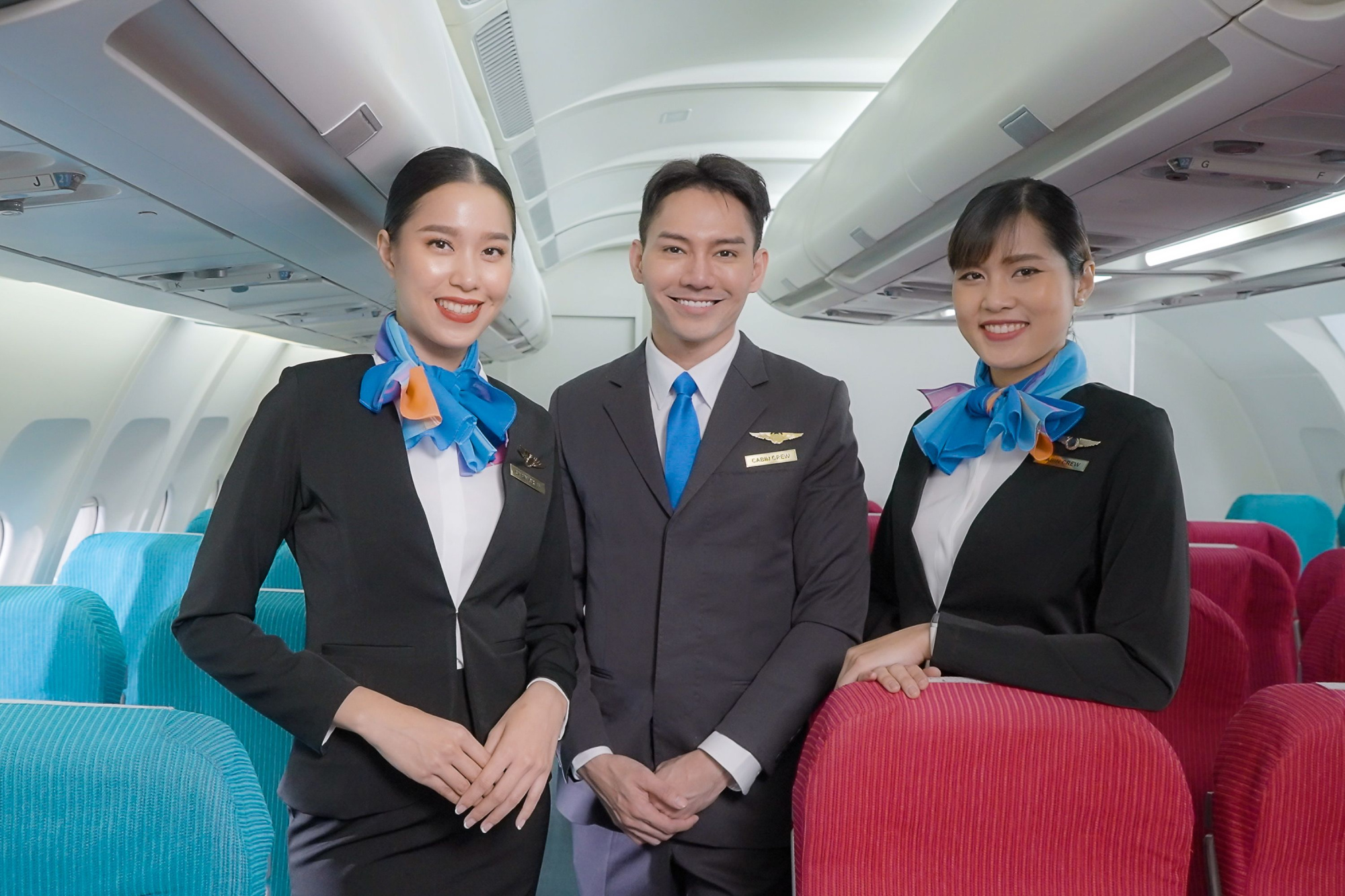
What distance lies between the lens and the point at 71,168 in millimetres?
2047

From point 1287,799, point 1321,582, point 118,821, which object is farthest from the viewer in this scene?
point 1321,582

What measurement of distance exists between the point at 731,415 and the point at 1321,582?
9.62 ft

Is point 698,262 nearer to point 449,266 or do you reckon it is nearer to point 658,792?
point 449,266

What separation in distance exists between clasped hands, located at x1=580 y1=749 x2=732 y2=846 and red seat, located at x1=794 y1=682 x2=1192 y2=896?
16.8 inches

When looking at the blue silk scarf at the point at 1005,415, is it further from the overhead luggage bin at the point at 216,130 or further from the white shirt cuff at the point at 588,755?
the overhead luggage bin at the point at 216,130

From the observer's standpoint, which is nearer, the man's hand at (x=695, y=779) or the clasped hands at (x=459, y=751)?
the clasped hands at (x=459, y=751)

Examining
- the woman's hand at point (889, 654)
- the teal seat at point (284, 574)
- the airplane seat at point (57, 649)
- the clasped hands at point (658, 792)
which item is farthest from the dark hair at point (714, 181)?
the teal seat at point (284, 574)

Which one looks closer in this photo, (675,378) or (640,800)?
(640,800)

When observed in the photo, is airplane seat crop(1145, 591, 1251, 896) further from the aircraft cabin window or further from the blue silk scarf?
the aircraft cabin window

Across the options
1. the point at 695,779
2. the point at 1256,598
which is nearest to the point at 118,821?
the point at 695,779

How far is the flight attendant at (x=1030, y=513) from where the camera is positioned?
1616 mm

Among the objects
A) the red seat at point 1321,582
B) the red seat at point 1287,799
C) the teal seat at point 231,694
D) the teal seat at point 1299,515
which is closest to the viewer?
the red seat at point 1287,799

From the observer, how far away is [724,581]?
73.5 inches

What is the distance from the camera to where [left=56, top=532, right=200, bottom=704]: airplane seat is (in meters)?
2.95
